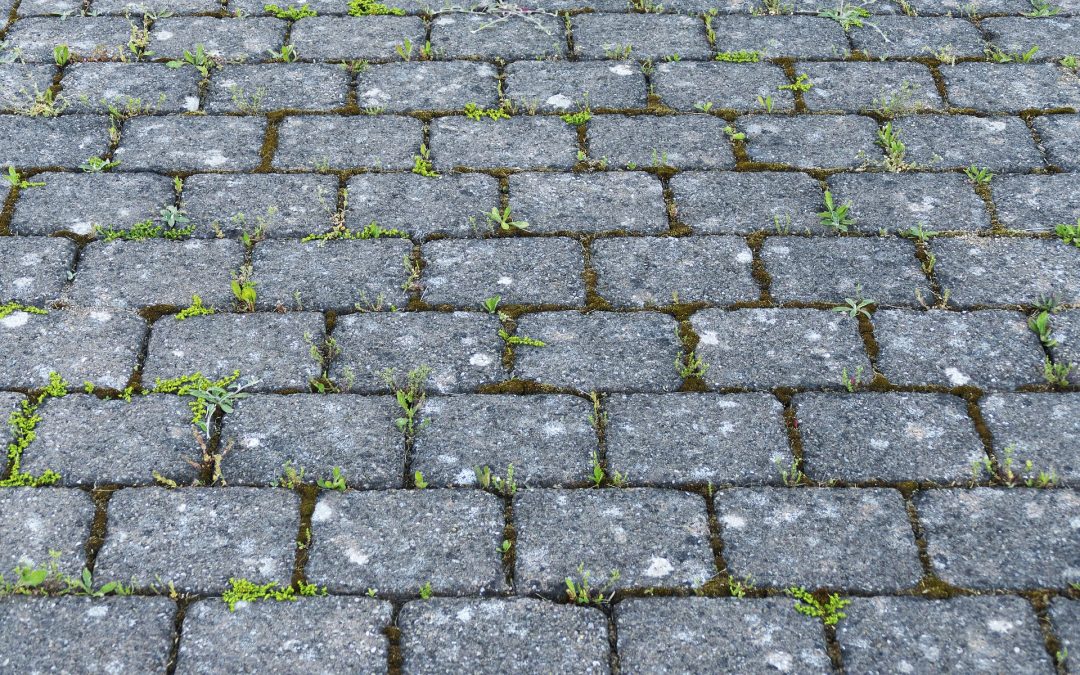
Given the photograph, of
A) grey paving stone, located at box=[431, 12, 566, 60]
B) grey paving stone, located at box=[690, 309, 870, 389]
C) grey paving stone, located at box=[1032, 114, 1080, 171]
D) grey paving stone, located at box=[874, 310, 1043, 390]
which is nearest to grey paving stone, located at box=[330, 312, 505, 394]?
grey paving stone, located at box=[690, 309, 870, 389]

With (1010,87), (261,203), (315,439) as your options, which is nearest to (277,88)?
(261,203)

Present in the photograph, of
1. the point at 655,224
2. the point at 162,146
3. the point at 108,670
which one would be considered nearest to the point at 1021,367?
the point at 655,224

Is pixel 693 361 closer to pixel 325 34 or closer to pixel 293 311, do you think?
pixel 293 311

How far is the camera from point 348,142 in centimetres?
393

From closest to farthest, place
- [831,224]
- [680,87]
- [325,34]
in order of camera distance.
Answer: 1. [831,224]
2. [680,87]
3. [325,34]

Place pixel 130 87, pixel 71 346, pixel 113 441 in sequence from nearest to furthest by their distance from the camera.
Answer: pixel 113 441
pixel 71 346
pixel 130 87

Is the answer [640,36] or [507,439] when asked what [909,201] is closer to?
[640,36]

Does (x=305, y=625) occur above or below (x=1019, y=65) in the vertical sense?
below

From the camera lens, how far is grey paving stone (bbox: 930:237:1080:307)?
11.0 ft

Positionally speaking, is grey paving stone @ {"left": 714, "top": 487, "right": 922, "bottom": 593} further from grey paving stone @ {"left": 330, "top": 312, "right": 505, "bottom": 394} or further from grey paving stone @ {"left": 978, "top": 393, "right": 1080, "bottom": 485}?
grey paving stone @ {"left": 330, "top": 312, "right": 505, "bottom": 394}

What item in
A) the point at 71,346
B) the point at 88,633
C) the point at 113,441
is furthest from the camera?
the point at 71,346

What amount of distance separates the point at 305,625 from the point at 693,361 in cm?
128

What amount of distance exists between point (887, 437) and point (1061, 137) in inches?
67.1

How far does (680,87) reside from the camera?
4.21 meters
